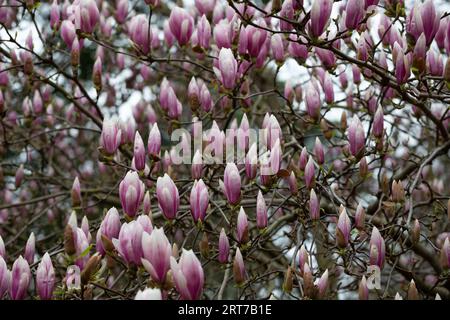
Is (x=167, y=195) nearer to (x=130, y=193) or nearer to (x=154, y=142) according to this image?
(x=130, y=193)

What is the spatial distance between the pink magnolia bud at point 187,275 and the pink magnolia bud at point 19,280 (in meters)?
0.45

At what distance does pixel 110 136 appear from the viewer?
1.85 m

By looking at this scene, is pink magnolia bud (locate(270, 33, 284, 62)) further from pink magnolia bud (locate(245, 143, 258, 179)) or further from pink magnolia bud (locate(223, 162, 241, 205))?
pink magnolia bud (locate(223, 162, 241, 205))

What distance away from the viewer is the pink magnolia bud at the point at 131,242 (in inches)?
54.0

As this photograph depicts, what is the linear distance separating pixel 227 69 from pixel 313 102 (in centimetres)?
32

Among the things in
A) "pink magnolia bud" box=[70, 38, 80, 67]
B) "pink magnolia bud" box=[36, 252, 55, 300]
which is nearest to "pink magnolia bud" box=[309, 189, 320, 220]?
"pink magnolia bud" box=[36, 252, 55, 300]

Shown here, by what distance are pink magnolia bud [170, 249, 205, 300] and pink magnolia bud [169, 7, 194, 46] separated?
Result: 124 centimetres

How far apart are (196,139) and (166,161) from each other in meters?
0.16

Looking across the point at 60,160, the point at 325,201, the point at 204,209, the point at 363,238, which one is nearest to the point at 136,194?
the point at 204,209

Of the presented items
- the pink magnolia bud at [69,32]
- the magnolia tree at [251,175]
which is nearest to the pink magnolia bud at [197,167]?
the magnolia tree at [251,175]

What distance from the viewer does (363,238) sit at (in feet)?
5.85

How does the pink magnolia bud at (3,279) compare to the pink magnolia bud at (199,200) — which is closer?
the pink magnolia bud at (3,279)

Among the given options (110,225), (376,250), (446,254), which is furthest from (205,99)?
(446,254)

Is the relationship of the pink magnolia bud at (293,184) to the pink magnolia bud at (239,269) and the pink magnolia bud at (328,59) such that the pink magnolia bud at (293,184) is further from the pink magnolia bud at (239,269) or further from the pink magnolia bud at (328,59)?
the pink magnolia bud at (328,59)
